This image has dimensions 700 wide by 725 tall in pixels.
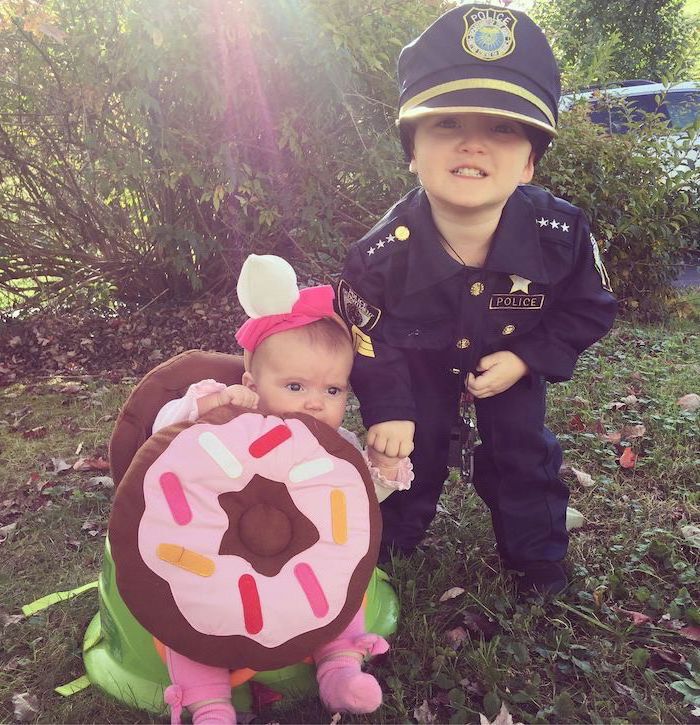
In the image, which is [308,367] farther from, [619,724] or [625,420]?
[625,420]

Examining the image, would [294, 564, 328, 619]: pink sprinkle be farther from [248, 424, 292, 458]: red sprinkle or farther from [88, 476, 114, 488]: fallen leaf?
[88, 476, 114, 488]: fallen leaf

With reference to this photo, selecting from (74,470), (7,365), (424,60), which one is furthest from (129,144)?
(424,60)

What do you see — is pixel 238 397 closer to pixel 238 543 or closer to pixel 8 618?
pixel 238 543

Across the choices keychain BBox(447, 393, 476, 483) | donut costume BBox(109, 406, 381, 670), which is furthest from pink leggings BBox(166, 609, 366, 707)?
keychain BBox(447, 393, 476, 483)

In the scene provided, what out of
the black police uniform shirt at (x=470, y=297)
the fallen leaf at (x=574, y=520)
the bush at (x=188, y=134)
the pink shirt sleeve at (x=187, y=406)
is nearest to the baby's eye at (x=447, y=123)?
the black police uniform shirt at (x=470, y=297)

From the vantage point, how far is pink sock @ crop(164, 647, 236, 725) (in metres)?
1.84

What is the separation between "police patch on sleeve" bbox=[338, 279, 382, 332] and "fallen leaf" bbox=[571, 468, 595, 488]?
1.54 meters

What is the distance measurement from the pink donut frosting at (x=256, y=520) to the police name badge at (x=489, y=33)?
3.63 ft

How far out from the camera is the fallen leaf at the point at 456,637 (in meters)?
2.24

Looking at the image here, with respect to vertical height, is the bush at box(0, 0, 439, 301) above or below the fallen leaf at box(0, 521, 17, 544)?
above

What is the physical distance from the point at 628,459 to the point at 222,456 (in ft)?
7.41

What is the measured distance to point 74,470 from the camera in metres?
3.56

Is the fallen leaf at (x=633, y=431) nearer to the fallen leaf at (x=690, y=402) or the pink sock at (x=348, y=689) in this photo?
the fallen leaf at (x=690, y=402)

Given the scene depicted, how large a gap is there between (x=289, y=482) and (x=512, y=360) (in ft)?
2.73
